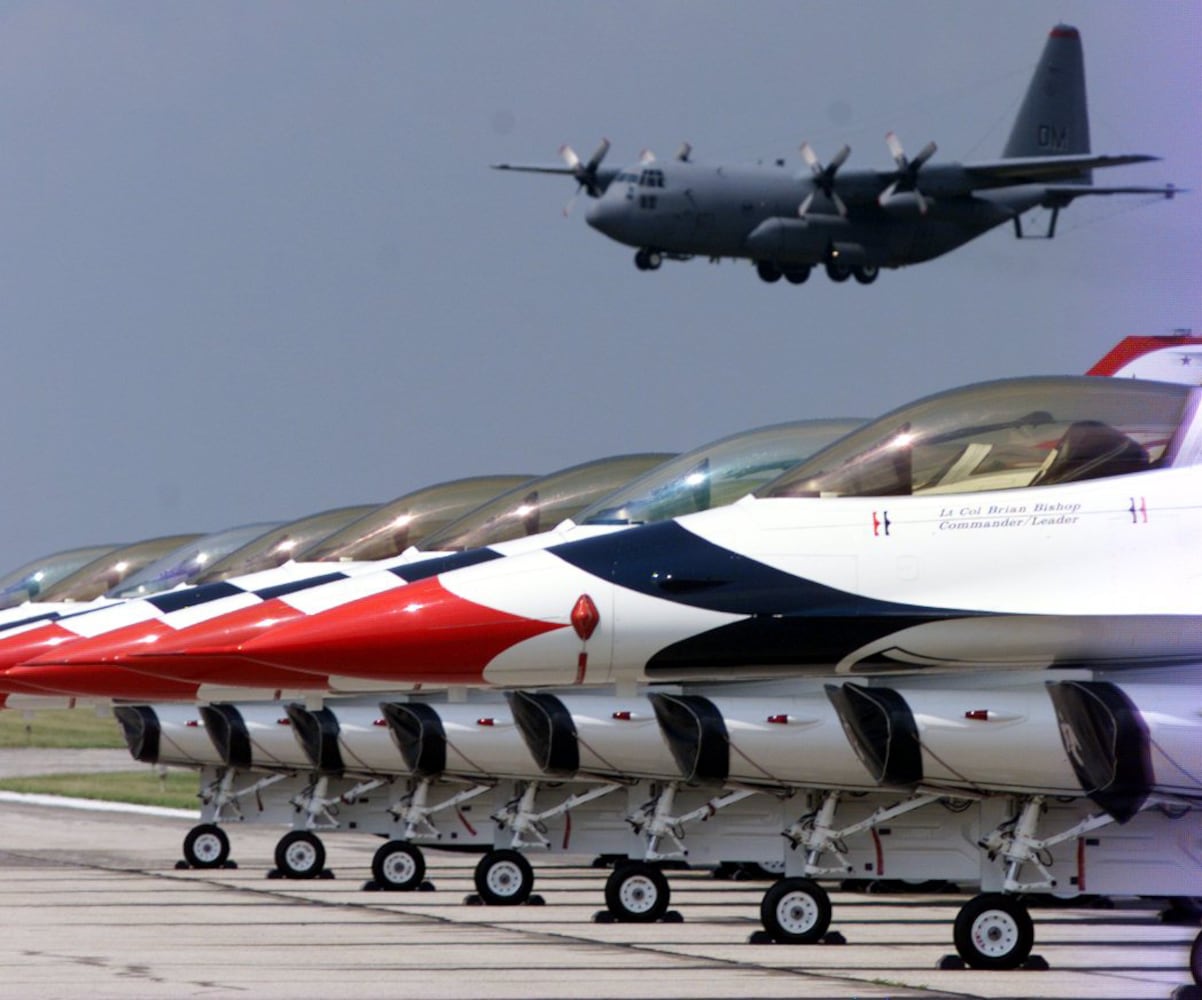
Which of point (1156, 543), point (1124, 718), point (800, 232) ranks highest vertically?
point (800, 232)

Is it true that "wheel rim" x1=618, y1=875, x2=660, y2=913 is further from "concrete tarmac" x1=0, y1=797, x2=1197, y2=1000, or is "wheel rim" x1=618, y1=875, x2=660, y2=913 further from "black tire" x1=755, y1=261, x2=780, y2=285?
"black tire" x1=755, y1=261, x2=780, y2=285

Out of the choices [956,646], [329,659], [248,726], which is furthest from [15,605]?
[956,646]

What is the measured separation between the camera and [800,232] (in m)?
64.3

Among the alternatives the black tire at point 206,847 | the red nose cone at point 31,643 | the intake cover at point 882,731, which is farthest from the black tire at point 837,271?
the intake cover at point 882,731

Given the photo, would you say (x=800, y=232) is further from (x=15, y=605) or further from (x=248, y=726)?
(x=248, y=726)

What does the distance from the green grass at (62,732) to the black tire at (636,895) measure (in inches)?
1090

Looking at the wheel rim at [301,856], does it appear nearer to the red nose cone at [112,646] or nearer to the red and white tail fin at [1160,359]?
the red nose cone at [112,646]

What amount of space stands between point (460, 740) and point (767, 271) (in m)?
52.1

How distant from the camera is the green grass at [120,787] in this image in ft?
91.1

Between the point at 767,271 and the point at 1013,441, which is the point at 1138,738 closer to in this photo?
the point at 1013,441

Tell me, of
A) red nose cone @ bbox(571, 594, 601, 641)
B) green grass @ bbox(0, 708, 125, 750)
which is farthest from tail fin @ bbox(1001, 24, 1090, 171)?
red nose cone @ bbox(571, 594, 601, 641)

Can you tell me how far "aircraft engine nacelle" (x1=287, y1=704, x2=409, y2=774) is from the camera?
49.8 feet

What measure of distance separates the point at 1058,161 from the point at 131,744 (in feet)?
174

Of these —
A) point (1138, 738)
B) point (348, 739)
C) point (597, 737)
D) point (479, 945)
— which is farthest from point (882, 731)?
point (348, 739)
